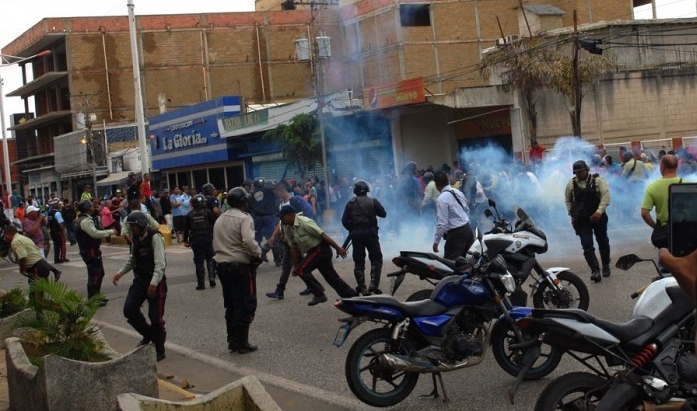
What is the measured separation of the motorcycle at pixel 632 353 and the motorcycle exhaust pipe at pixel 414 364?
5.46 ft

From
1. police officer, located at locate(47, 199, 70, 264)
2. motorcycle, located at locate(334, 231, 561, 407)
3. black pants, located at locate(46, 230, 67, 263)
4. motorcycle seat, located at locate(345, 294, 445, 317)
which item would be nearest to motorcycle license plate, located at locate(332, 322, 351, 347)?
motorcycle, located at locate(334, 231, 561, 407)

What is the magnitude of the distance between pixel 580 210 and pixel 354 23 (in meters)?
36.1

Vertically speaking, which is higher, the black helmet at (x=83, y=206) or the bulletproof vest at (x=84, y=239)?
the black helmet at (x=83, y=206)

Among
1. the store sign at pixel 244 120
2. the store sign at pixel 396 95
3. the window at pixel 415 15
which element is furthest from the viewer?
the window at pixel 415 15

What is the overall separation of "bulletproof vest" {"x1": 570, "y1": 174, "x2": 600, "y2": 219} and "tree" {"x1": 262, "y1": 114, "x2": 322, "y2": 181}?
19.8 meters

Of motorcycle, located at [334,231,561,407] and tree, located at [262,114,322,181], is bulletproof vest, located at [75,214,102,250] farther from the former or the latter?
tree, located at [262,114,322,181]

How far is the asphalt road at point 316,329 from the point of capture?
6.99m

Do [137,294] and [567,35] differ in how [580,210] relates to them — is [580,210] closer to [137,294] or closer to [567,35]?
[137,294]

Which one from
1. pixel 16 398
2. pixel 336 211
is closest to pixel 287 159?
pixel 336 211

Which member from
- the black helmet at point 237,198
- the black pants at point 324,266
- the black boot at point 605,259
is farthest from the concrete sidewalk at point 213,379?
the black boot at point 605,259

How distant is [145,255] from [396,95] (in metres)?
21.0

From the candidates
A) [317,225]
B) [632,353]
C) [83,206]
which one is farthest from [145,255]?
[632,353]

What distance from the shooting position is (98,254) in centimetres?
1373

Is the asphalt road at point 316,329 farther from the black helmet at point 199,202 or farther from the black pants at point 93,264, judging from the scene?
the black helmet at point 199,202
